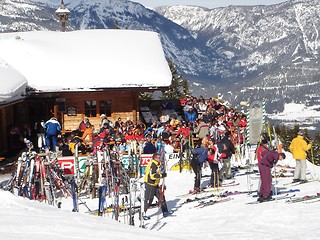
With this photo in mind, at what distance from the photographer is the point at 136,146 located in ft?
71.9

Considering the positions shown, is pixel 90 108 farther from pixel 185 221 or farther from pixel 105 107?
pixel 185 221

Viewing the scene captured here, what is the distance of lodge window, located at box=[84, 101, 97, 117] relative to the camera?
29.2m

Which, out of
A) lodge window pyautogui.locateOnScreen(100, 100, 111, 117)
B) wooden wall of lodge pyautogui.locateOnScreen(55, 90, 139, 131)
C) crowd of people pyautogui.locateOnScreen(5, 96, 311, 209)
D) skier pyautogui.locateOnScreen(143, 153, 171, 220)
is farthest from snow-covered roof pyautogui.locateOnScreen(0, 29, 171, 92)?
skier pyautogui.locateOnScreen(143, 153, 171, 220)

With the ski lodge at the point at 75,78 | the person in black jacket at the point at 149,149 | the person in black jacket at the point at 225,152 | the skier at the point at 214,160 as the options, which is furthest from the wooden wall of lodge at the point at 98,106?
the skier at the point at 214,160

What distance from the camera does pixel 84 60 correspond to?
3016 centimetres

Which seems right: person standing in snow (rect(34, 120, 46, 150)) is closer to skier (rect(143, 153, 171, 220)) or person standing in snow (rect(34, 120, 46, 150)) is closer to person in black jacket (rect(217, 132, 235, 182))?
person in black jacket (rect(217, 132, 235, 182))

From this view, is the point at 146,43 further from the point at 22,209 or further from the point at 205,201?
the point at 22,209

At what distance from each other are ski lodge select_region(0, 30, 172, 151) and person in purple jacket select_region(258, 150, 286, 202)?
1335 centimetres

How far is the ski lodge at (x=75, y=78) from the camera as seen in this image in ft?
91.3

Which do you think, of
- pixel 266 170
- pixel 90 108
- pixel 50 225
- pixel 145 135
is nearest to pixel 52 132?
pixel 145 135

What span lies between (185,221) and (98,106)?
50.5 feet

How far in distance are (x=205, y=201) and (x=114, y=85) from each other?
42.2 ft

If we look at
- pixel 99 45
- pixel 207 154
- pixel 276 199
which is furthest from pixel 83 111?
pixel 276 199

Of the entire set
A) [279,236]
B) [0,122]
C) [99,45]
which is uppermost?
[99,45]
